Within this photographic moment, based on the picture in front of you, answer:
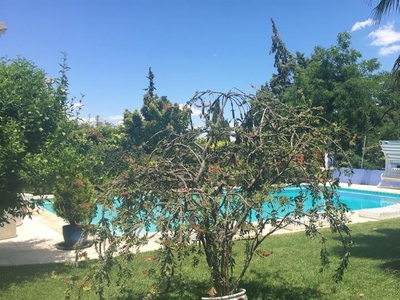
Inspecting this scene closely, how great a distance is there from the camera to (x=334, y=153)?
5.74 metres

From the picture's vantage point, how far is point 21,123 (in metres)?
7.63

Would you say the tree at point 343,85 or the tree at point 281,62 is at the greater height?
the tree at point 281,62

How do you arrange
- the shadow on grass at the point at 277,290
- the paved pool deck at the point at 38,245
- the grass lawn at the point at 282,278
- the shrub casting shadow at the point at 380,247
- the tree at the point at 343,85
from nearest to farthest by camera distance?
the shadow on grass at the point at 277,290 < the grass lawn at the point at 282,278 < the shrub casting shadow at the point at 380,247 < the paved pool deck at the point at 38,245 < the tree at the point at 343,85

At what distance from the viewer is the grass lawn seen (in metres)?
6.30

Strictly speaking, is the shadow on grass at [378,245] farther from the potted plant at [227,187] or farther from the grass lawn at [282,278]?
the potted plant at [227,187]

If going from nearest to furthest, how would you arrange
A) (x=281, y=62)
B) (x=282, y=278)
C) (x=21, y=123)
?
(x=282, y=278), (x=21, y=123), (x=281, y=62)

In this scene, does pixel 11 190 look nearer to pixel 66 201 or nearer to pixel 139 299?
pixel 66 201

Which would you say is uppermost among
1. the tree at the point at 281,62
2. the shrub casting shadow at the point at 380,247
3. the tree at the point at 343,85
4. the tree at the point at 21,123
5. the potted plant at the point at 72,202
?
the tree at the point at 281,62

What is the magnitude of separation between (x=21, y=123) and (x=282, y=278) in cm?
562

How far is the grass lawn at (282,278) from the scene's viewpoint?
6.30 metres

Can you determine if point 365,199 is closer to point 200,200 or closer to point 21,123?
point 21,123

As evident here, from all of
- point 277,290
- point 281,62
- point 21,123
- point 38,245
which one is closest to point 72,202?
point 38,245

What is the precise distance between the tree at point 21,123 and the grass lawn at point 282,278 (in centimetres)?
148

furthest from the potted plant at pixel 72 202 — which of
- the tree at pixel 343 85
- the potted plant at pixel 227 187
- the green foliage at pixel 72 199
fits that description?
the tree at pixel 343 85
